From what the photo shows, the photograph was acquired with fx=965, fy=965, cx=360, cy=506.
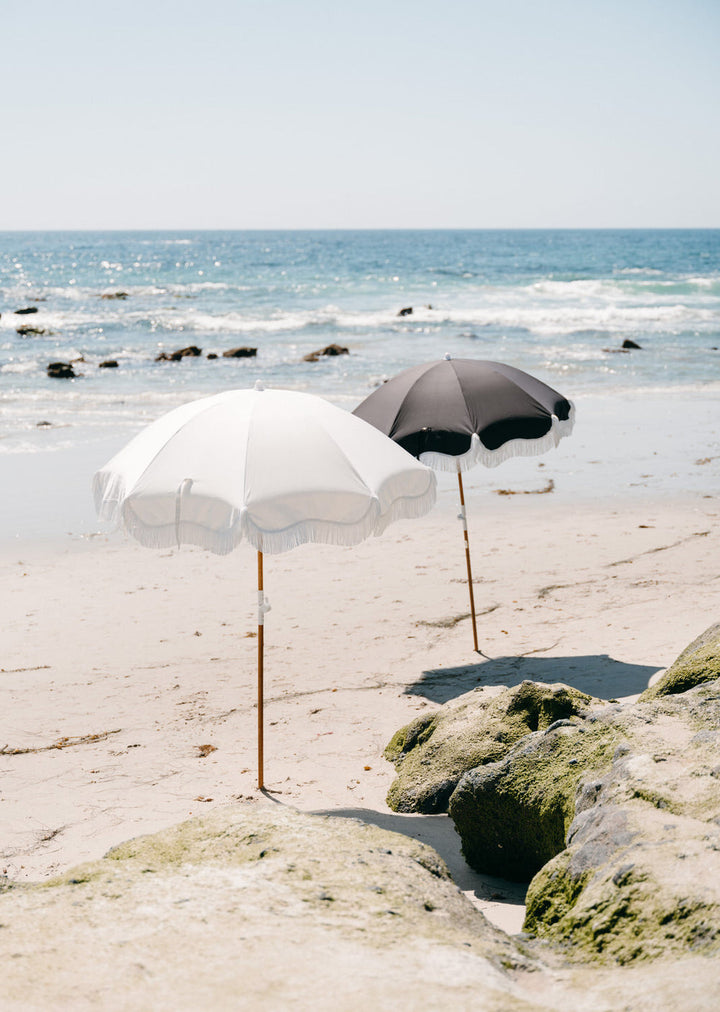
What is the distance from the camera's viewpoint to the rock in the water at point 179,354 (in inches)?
1073

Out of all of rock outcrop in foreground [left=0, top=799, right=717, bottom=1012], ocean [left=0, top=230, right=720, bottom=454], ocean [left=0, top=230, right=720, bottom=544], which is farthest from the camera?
ocean [left=0, top=230, right=720, bottom=454]

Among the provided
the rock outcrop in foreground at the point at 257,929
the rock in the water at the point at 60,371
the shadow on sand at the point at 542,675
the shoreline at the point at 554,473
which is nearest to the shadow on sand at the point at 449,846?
the rock outcrop in foreground at the point at 257,929

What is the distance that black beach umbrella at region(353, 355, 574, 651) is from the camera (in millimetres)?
6812

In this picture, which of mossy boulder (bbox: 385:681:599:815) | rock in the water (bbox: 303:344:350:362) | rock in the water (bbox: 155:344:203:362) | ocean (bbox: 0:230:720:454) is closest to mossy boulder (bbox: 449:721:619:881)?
mossy boulder (bbox: 385:681:599:815)

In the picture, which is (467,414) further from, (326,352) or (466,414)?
(326,352)

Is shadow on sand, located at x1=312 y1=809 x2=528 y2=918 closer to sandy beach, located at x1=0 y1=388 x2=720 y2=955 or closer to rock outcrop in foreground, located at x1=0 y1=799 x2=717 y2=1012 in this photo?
sandy beach, located at x1=0 y1=388 x2=720 y2=955

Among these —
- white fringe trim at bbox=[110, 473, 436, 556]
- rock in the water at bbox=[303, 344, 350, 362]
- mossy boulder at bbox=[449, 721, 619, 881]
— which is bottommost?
mossy boulder at bbox=[449, 721, 619, 881]

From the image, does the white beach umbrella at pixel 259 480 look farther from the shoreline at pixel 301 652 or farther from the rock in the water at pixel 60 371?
the rock in the water at pixel 60 371

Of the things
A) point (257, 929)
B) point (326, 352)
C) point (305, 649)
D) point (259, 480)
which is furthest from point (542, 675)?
point (326, 352)

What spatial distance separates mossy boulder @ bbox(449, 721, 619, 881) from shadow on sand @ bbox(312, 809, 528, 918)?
61 millimetres

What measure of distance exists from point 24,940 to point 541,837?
2.28 meters

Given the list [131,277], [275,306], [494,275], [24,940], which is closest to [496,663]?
[24,940]

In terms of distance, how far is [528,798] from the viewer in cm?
404

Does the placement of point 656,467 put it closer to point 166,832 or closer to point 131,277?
point 166,832
